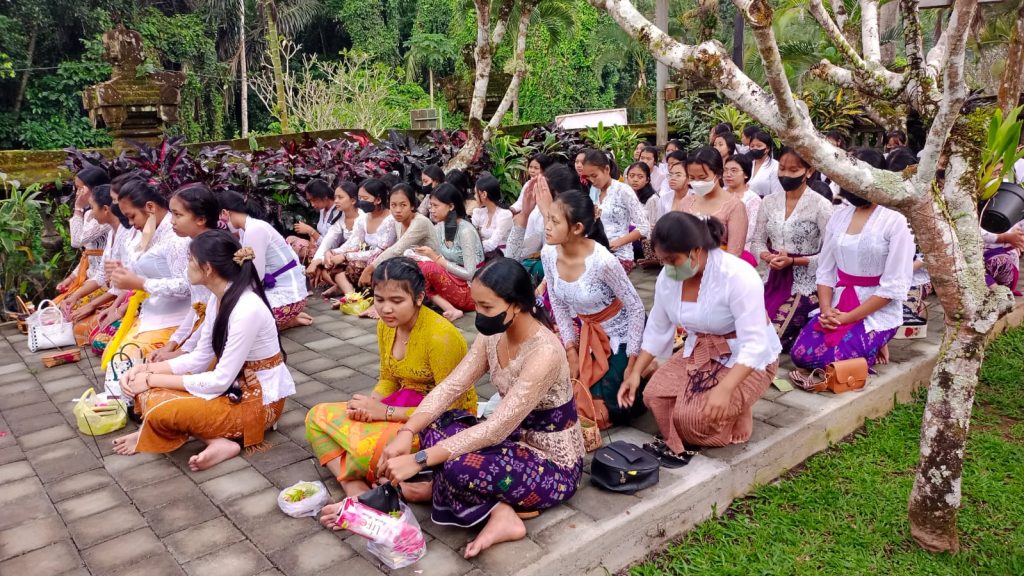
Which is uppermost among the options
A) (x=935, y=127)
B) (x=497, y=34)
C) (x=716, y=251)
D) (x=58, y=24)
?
(x=58, y=24)

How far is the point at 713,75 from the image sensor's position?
281 cm

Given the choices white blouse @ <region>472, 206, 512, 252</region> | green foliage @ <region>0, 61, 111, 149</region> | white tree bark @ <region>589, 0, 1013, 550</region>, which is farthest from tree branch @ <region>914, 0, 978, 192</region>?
green foliage @ <region>0, 61, 111, 149</region>

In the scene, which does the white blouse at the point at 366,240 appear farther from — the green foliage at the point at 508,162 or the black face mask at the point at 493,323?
the black face mask at the point at 493,323

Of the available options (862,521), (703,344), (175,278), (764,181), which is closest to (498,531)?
(703,344)

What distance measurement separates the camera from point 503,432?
2941mm

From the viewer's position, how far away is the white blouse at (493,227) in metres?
6.81

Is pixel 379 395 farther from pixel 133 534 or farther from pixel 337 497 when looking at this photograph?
pixel 133 534

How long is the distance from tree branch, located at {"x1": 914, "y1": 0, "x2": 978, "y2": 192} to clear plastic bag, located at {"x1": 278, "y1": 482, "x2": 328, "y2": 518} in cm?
284

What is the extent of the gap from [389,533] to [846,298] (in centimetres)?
326

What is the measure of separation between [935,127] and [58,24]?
66.4 feet

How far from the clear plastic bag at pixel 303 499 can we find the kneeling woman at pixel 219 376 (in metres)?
0.68

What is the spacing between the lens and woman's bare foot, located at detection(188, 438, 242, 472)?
12.1 ft

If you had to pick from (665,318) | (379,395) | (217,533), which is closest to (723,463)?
(665,318)

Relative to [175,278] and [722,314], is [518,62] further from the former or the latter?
[722,314]
